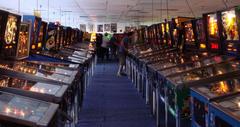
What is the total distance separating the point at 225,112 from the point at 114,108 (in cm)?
429

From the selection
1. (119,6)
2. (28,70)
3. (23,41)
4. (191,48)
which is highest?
(119,6)

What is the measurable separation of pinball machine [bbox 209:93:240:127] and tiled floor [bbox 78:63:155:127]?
→ 2.83m

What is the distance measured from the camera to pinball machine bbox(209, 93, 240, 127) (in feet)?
6.22

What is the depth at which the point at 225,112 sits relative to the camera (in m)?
2.00

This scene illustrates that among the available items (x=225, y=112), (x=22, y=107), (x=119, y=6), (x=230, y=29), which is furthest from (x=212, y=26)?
(x=119, y=6)

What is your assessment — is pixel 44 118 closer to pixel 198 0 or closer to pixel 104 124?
pixel 104 124

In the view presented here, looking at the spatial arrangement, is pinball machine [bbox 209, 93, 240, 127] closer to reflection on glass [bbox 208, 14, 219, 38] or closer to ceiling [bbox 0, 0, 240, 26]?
reflection on glass [bbox 208, 14, 219, 38]

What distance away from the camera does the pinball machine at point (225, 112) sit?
6.22 feet

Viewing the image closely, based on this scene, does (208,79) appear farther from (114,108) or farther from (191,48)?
(114,108)

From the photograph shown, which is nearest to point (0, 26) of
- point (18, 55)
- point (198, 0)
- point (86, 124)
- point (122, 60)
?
point (18, 55)

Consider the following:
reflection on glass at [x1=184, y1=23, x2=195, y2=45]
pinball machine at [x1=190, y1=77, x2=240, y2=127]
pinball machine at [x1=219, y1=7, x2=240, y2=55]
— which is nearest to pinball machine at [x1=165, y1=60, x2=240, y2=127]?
pinball machine at [x1=190, y1=77, x2=240, y2=127]

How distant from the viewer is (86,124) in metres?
5.07

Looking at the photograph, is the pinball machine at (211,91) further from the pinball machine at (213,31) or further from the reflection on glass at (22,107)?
the reflection on glass at (22,107)

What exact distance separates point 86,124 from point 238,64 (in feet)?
8.11
